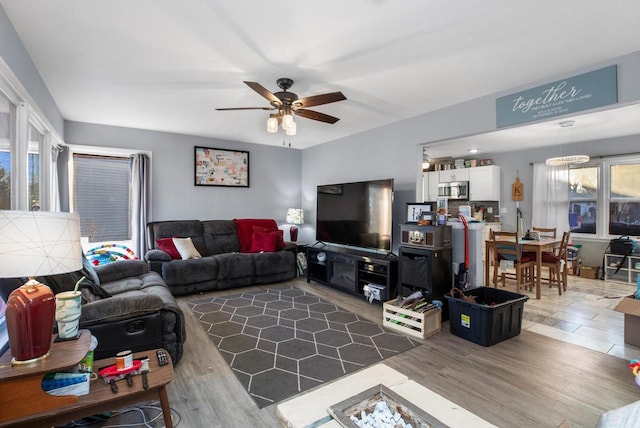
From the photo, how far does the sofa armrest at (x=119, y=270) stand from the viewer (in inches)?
122

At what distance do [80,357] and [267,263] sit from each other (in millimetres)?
3364

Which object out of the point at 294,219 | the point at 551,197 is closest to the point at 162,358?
the point at 294,219

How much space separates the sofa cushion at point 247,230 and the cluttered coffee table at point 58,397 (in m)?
3.59

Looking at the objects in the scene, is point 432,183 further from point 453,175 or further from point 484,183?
point 484,183

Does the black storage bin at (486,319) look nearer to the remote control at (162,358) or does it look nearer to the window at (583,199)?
the remote control at (162,358)

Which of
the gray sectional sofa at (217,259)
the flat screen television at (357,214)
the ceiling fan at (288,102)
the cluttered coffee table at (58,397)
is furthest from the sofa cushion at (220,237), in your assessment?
the cluttered coffee table at (58,397)

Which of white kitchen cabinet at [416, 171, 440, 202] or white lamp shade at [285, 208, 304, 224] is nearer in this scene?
white lamp shade at [285, 208, 304, 224]

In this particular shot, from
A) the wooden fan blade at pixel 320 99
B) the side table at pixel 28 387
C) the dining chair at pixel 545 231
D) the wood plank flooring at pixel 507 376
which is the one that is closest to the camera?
the side table at pixel 28 387

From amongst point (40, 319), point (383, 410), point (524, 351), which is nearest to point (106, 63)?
point (40, 319)

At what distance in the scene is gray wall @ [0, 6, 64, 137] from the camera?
1890 mm

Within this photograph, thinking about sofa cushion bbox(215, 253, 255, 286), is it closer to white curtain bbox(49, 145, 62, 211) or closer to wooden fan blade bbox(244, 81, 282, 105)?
white curtain bbox(49, 145, 62, 211)

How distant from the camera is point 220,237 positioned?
5.11 metres

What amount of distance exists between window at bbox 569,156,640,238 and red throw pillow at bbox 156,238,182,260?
6.84m

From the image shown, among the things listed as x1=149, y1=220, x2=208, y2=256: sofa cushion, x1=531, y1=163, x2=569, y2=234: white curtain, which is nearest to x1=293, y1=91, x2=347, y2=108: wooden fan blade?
x1=149, y1=220, x2=208, y2=256: sofa cushion
